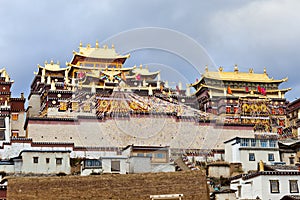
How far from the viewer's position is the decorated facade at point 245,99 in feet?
185

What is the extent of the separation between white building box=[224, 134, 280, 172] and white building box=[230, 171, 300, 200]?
886 cm

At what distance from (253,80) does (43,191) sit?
5250 cm

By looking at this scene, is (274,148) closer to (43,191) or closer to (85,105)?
(85,105)

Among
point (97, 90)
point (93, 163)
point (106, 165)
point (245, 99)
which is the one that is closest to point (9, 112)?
point (97, 90)

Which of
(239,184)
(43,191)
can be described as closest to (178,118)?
(239,184)

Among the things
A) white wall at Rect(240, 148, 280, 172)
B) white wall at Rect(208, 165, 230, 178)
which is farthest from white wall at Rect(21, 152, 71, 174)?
white wall at Rect(240, 148, 280, 172)

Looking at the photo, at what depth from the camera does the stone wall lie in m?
18.6

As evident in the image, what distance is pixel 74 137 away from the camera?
45594 millimetres

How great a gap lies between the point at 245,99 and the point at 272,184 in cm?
3341

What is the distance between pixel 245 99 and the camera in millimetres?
63188

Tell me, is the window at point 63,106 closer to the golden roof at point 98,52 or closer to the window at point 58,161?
the golden roof at point 98,52

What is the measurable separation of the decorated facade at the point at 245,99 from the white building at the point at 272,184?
1911 centimetres

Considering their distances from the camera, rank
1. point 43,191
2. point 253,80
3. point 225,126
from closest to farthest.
A: point 43,191 → point 225,126 → point 253,80

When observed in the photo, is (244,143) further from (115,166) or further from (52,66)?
(52,66)
